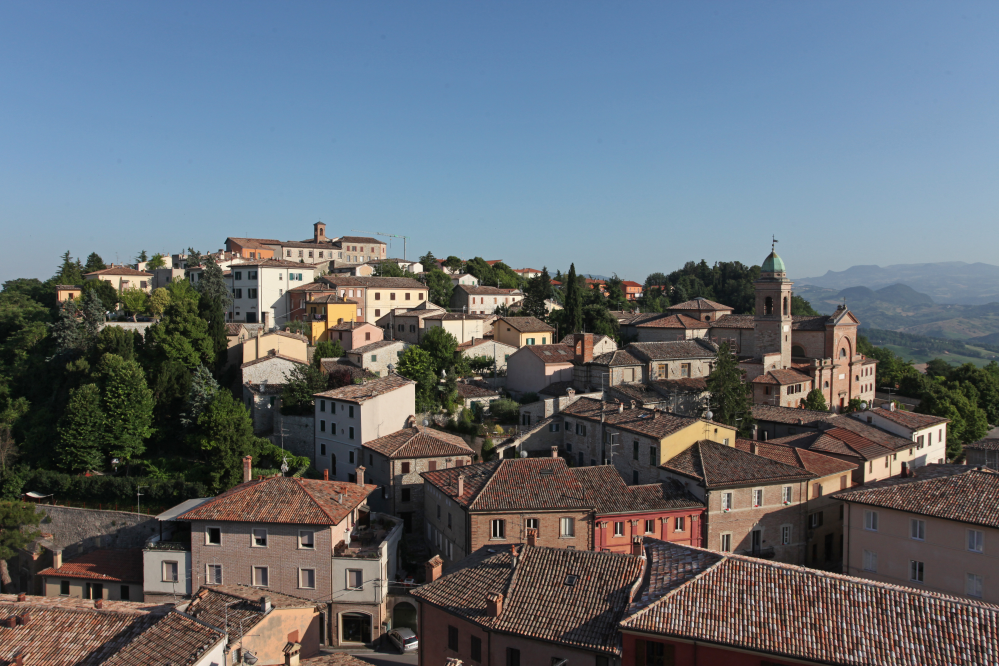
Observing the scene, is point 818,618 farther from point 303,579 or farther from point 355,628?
point 303,579

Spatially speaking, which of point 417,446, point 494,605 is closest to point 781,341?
point 417,446

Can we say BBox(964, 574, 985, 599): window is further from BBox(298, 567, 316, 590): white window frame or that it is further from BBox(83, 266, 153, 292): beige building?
BBox(83, 266, 153, 292): beige building

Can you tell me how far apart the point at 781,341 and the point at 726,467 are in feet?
72.8

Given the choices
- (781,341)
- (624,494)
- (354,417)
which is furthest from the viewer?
(781,341)

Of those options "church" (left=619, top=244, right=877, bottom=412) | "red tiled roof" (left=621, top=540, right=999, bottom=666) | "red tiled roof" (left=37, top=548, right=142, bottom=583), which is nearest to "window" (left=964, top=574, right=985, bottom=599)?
"red tiled roof" (left=621, top=540, right=999, bottom=666)

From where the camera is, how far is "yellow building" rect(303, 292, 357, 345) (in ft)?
168

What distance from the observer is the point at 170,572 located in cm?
2730

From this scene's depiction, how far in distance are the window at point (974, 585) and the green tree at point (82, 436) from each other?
38.4 m

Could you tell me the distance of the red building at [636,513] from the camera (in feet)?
88.1

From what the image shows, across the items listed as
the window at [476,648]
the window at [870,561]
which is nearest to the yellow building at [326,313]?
the window at [476,648]

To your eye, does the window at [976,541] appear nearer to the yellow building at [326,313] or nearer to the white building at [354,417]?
the white building at [354,417]

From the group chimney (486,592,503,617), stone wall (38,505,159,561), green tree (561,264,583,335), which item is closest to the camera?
chimney (486,592,503,617)

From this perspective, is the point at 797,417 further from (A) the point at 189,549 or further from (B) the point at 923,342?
(B) the point at 923,342

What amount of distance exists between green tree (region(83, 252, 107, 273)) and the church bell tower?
199 ft
